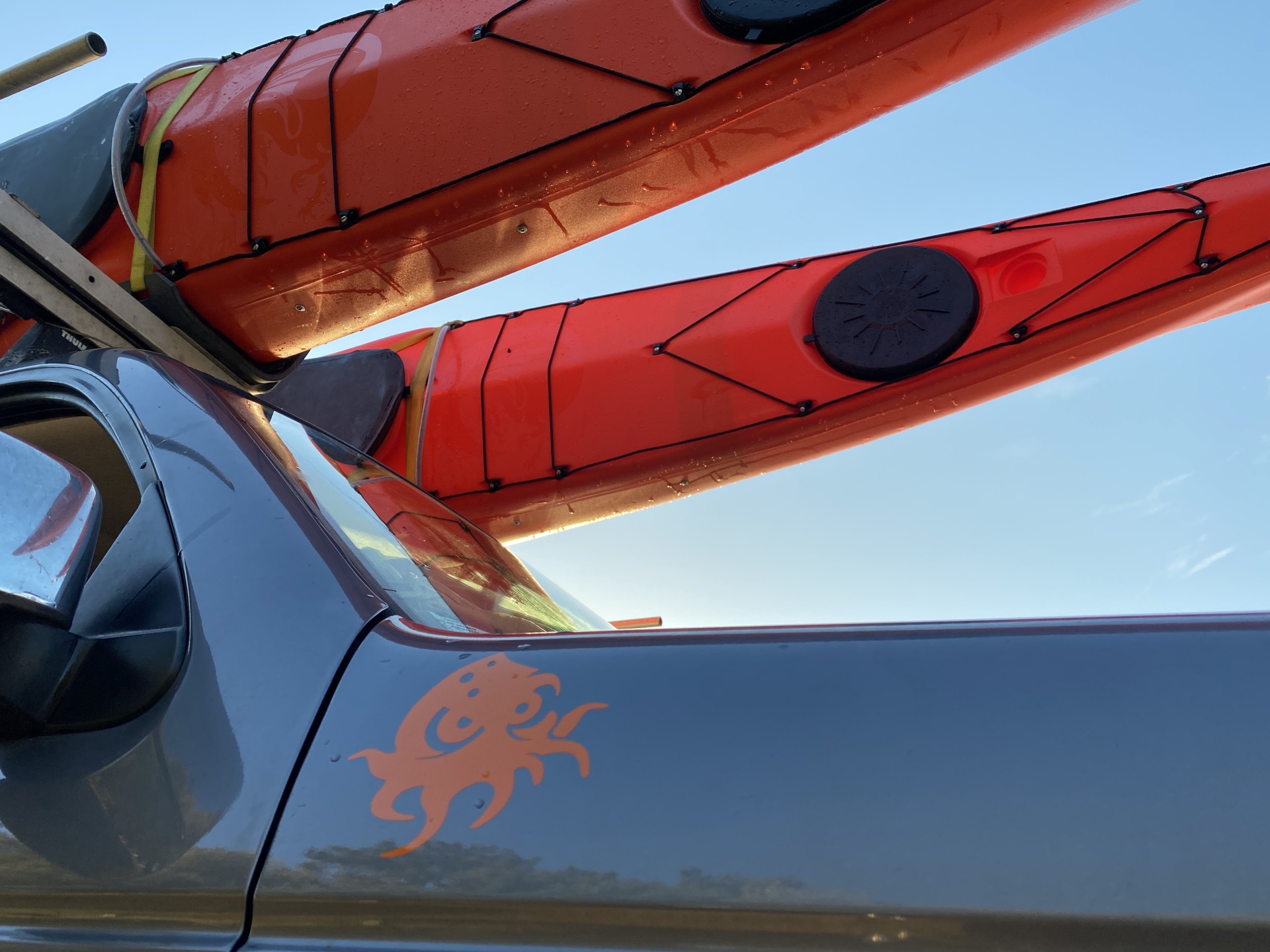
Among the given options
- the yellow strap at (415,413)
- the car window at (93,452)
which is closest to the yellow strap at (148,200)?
the yellow strap at (415,413)

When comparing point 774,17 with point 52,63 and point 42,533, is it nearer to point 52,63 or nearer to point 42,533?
point 52,63

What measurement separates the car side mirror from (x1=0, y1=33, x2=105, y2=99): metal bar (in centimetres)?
250

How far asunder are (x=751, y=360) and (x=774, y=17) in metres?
1.95

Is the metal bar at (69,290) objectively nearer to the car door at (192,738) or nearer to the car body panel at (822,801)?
the car door at (192,738)

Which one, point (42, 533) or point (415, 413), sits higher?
point (415, 413)

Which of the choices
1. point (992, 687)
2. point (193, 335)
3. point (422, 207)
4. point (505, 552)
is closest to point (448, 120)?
point (422, 207)

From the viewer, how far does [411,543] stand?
126 centimetres

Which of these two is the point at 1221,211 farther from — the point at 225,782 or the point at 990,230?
the point at 225,782

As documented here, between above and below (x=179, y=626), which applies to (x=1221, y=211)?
above

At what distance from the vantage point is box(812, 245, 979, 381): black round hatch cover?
456cm

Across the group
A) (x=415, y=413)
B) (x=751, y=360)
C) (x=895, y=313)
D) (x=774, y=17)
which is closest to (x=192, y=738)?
(x=774, y=17)

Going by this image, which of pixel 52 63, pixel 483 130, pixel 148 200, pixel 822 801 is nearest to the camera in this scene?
pixel 822 801

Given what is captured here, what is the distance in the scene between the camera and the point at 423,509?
4.99 feet

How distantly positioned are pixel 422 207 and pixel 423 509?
2149mm
